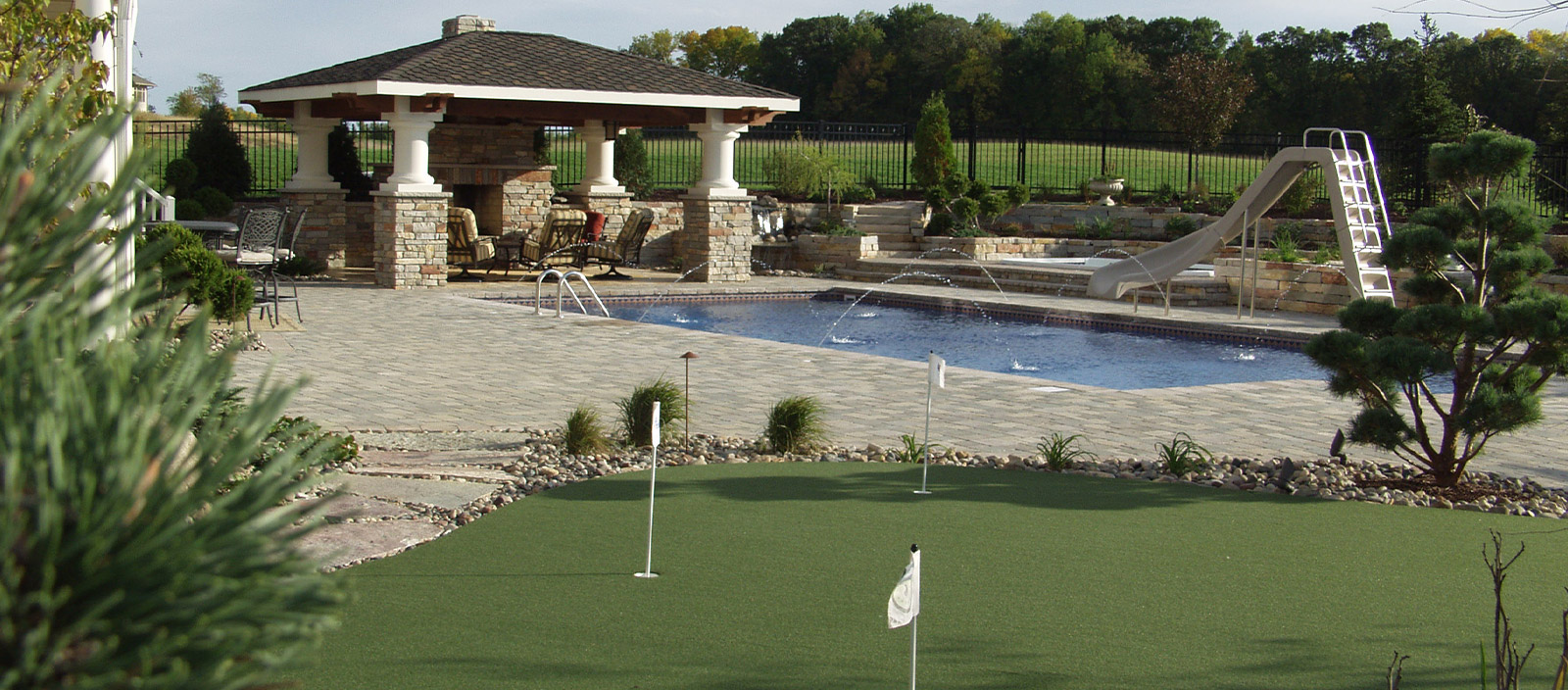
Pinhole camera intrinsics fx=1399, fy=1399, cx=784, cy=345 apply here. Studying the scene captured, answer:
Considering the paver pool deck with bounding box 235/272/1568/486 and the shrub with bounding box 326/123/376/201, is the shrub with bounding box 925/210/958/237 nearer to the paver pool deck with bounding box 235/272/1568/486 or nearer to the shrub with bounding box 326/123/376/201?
the shrub with bounding box 326/123/376/201

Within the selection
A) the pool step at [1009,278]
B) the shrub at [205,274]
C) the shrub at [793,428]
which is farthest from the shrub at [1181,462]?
the pool step at [1009,278]

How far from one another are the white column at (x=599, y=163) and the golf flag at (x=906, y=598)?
2030 cm

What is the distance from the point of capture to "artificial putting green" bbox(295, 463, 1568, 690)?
3719 millimetres

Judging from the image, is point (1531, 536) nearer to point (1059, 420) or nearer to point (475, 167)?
point (1059, 420)

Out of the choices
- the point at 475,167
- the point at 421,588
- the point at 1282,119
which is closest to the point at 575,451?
the point at 421,588

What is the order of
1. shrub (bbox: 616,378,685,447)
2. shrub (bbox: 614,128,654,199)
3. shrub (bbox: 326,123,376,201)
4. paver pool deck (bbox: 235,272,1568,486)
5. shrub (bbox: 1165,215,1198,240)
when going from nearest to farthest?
shrub (bbox: 616,378,685,447), paver pool deck (bbox: 235,272,1568,486), shrub (bbox: 326,123,376,201), shrub (bbox: 1165,215,1198,240), shrub (bbox: 614,128,654,199)

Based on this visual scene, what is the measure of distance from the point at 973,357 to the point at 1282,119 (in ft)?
103

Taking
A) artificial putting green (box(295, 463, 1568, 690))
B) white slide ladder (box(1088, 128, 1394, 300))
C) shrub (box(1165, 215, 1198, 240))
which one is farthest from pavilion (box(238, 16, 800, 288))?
artificial putting green (box(295, 463, 1568, 690))

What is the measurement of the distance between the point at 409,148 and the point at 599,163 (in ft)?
18.3

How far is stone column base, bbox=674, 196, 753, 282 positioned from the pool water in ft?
5.55

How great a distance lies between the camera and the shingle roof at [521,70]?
1789cm

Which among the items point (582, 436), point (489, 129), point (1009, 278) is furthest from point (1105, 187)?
point (582, 436)

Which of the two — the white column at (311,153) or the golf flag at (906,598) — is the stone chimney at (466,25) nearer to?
the white column at (311,153)

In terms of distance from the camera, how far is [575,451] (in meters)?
7.09
